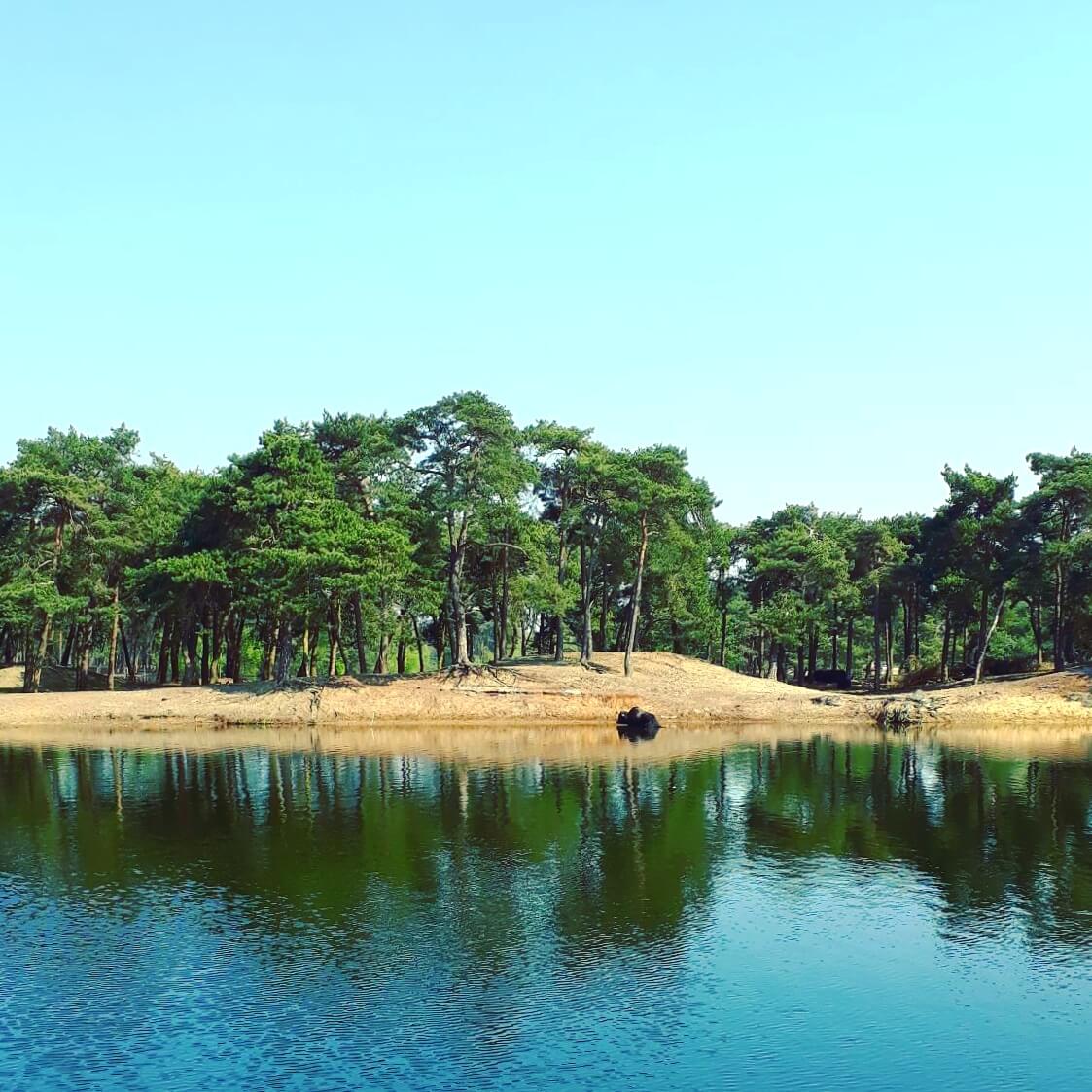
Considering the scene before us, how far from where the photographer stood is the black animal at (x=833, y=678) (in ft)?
407

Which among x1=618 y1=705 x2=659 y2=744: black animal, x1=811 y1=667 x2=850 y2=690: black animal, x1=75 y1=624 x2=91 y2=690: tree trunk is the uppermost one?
x1=75 y1=624 x2=91 y2=690: tree trunk

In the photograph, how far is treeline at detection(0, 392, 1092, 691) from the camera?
3479 inches

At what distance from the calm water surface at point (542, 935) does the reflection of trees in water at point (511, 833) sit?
22cm

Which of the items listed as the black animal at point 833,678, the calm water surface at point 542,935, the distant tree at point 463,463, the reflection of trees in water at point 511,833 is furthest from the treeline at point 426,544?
the calm water surface at point 542,935

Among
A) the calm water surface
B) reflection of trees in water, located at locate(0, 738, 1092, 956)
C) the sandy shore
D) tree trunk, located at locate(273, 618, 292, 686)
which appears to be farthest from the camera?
tree trunk, located at locate(273, 618, 292, 686)

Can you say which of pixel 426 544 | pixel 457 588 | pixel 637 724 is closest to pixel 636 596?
pixel 637 724

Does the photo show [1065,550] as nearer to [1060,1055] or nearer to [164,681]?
[1060,1055]

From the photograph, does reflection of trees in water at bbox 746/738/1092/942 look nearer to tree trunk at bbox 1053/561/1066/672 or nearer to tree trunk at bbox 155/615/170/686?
tree trunk at bbox 1053/561/1066/672

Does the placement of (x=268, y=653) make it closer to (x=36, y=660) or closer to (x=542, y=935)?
(x=36, y=660)

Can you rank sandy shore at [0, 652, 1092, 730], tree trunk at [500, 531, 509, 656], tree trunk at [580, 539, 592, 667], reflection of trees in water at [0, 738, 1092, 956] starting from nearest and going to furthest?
reflection of trees in water at [0, 738, 1092, 956] → sandy shore at [0, 652, 1092, 730] → tree trunk at [500, 531, 509, 656] → tree trunk at [580, 539, 592, 667]

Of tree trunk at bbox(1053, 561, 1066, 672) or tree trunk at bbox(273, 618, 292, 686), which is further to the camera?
tree trunk at bbox(1053, 561, 1066, 672)

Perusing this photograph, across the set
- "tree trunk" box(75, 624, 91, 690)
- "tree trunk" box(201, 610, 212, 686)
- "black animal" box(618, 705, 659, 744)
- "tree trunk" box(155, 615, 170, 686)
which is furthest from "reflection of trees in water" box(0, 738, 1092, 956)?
"tree trunk" box(155, 615, 170, 686)

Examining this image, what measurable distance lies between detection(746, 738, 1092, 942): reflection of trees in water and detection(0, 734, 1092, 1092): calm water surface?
0.81 ft

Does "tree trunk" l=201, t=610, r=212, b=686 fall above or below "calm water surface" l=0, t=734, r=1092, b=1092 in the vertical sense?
above
